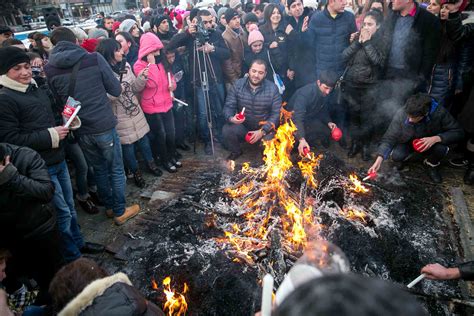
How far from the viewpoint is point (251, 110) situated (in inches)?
276

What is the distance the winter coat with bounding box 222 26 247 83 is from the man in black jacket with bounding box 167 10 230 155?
245mm

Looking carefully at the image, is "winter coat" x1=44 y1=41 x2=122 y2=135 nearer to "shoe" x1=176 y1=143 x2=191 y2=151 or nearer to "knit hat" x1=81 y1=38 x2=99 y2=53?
"knit hat" x1=81 y1=38 x2=99 y2=53

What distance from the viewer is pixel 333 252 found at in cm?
164

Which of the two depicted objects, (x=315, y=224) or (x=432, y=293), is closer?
(x=432, y=293)

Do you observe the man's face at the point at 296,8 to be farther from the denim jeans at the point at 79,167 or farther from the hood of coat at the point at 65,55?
the denim jeans at the point at 79,167

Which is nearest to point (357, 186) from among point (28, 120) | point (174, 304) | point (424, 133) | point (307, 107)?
point (424, 133)

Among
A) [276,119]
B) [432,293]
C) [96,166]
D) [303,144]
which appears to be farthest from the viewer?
[276,119]

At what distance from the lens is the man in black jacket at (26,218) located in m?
3.09

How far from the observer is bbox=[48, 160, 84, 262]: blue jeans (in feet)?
13.7

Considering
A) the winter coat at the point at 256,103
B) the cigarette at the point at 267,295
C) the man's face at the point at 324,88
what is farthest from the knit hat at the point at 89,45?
the cigarette at the point at 267,295

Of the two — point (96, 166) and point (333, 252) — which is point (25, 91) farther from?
point (333, 252)

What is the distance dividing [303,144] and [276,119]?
1116mm

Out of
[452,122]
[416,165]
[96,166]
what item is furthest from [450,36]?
[96,166]

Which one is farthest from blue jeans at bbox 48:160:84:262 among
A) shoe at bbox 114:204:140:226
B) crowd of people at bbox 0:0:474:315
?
shoe at bbox 114:204:140:226
